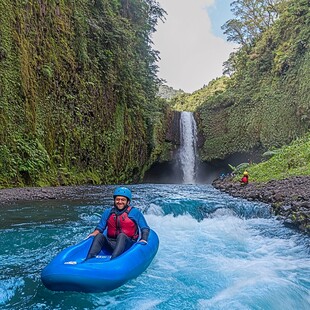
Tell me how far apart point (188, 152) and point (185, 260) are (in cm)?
2325

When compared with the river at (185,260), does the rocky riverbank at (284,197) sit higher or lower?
higher

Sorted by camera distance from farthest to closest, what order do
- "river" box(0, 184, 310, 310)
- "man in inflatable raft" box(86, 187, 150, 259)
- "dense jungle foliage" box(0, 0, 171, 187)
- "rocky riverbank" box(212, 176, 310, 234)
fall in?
"dense jungle foliage" box(0, 0, 171, 187), "rocky riverbank" box(212, 176, 310, 234), "man in inflatable raft" box(86, 187, 150, 259), "river" box(0, 184, 310, 310)

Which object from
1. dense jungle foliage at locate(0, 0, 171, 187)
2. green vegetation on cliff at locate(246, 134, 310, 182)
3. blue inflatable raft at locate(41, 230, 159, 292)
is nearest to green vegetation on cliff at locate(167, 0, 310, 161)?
green vegetation on cliff at locate(246, 134, 310, 182)

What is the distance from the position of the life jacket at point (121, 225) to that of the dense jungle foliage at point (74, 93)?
696 cm

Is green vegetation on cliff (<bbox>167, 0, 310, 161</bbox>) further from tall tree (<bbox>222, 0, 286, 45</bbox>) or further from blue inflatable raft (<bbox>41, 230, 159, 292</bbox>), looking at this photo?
blue inflatable raft (<bbox>41, 230, 159, 292</bbox>)

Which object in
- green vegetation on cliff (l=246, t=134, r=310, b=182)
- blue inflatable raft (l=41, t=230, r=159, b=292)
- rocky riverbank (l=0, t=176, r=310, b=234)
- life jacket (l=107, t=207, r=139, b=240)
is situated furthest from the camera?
green vegetation on cliff (l=246, t=134, r=310, b=182)

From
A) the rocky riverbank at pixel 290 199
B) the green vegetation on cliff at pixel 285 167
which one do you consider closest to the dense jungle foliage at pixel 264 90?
the green vegetation on cliff at pixel 285 167

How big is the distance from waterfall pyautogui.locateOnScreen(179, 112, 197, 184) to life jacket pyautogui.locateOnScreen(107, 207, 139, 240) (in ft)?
76.4

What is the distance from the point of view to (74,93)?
15109mm

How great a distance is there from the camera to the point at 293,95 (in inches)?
813

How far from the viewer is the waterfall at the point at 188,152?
27.7 metres

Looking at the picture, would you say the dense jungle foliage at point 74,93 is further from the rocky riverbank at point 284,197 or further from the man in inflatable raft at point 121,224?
the man in inflatable raft at point 121,224

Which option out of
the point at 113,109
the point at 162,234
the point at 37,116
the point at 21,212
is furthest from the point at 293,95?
the point at 21,212

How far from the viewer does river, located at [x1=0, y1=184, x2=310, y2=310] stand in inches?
133
